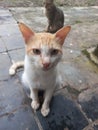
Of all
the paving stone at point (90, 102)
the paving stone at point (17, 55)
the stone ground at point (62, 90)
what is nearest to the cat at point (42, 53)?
the stone ground at point (62, 90)

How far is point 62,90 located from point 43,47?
87 centimetres

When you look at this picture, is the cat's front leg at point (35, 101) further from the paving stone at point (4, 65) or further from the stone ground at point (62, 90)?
the paving stone at point (4, 65)

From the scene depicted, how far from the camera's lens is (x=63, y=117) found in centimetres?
193

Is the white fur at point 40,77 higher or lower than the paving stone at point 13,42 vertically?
higher

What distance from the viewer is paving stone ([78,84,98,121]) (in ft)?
6.57

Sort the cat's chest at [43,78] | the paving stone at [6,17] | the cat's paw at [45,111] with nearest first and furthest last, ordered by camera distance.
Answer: the cat's chest at [43,78]
the cat's paw at [45,111]
the paving stone at [6,17]

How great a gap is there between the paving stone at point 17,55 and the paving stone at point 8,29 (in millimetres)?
535

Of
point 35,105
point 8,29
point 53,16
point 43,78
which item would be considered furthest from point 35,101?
point 8,29

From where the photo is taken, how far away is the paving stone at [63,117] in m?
1.85

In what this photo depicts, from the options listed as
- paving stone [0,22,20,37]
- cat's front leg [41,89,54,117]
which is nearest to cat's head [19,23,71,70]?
cat's front leg [41,89,54,117]

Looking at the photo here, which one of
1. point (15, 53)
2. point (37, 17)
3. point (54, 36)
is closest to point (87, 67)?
point (15, 53)

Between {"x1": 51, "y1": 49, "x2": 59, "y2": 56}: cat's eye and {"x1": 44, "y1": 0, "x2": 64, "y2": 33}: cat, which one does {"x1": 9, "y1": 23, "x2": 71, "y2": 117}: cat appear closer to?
{"x1": 51, "y1": 49, "x2": 59, "y2": 56}: cat's eye

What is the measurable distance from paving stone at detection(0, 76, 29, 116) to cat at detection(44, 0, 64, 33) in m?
1.26

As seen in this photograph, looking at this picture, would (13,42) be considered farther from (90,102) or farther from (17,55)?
(90,102)
